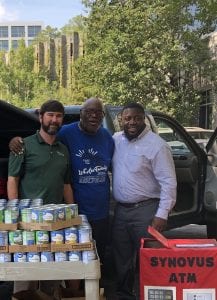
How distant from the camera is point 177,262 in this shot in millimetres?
3547

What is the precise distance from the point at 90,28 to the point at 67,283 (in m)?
23.3

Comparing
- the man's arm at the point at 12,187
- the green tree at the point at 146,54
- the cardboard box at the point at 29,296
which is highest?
the green tree at the point at 146,54

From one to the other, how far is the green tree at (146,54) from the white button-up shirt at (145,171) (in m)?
17.7

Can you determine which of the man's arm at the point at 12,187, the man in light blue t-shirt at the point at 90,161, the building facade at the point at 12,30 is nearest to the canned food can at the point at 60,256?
the man's arm at the point at 12,187

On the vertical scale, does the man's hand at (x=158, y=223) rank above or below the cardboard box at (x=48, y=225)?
below

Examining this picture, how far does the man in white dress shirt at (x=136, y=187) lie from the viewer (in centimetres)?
431

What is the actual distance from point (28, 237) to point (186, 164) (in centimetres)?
315

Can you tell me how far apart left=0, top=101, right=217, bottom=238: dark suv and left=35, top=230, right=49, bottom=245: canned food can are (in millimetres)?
2365

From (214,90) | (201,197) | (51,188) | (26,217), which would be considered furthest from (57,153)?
(214,90)

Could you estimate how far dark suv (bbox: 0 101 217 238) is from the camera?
565cm

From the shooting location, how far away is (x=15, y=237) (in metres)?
3.26

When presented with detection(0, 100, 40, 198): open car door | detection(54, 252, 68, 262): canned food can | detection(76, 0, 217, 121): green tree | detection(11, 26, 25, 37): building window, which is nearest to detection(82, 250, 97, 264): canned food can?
detection(54, 252, 68, 262): canned food can

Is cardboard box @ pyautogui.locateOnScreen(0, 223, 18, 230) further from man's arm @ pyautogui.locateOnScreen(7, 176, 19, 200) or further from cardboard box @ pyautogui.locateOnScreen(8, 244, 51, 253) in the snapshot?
man's arm @ pyautogui.locateOnScreen(7, 176, 19, 200)

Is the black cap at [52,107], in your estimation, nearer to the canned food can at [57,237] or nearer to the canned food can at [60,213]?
the canned food can at [60,213]
